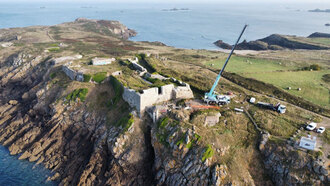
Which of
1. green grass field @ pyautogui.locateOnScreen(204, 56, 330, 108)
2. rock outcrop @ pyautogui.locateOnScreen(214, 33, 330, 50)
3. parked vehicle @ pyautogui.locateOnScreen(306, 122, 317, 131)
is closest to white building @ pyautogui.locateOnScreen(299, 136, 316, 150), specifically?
parked vehicle @ pyautogui.locateOnScreen(306, 122, 317, 131)

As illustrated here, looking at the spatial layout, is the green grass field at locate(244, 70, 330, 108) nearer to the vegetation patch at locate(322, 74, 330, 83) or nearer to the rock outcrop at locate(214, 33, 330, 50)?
the vegetation patch at locate(322, 74, 330, 83)

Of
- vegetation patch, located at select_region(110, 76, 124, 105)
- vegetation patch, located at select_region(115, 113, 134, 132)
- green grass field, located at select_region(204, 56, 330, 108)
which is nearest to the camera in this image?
vegetation patch, located at select_region(115, 113, 134, 132)

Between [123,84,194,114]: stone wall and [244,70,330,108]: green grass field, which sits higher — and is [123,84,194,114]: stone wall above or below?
below

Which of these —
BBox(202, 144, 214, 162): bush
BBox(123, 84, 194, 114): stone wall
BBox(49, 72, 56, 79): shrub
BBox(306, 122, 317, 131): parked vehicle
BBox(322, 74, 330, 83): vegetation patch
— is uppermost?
BBox(322, 74, 330, 83): vegetation patch

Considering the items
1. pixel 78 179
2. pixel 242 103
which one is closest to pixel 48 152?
pixel 78 179

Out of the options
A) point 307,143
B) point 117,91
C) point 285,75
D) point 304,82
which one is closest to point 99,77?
point 117,91

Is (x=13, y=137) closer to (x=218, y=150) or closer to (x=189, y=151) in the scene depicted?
(x=189, y=151)

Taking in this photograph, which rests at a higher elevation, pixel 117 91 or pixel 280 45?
pixel 117 91

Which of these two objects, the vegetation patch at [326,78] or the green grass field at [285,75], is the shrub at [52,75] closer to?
the green grass field at [285,75]

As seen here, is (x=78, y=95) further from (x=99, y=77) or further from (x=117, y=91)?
(x=117, y=91)

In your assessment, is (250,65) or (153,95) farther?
(250,65)

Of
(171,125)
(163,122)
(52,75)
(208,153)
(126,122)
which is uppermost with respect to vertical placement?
(171,125)
